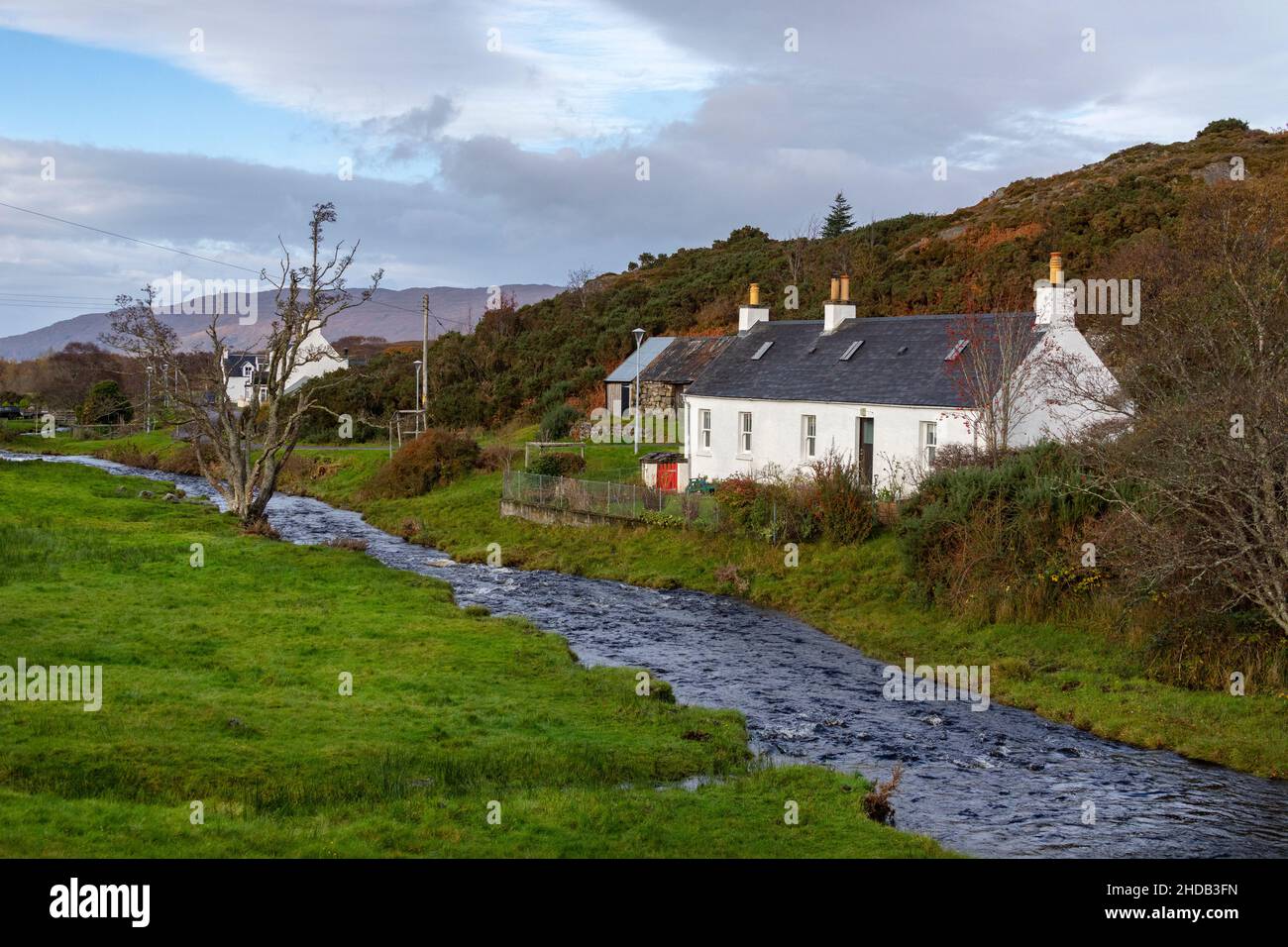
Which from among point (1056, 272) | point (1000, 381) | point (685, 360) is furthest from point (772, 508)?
point (685, 360)

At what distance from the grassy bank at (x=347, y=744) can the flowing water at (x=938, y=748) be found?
133cm

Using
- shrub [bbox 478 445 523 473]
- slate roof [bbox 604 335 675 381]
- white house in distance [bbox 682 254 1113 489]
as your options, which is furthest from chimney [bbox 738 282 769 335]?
shrub [bbox 478 445 523 473]

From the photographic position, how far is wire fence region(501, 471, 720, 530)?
38.9 m

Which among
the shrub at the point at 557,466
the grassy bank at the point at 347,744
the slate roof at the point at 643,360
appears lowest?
the grassy bank at the point at 347,744

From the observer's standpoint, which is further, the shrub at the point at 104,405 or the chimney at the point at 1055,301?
the shrub at the point at 104,405

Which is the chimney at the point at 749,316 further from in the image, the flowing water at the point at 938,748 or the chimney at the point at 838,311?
the flowing water at the point at 938,748

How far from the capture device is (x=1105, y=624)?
24.9 m

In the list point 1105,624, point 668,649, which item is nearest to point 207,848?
point 668,649

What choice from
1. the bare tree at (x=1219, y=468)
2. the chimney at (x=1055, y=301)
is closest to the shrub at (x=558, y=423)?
the chimney at (x=1055, y=301)

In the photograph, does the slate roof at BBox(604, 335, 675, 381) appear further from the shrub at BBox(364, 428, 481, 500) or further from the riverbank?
the riverbank

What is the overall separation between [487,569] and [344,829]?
1028 inches

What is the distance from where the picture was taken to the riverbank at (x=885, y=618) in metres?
20.3

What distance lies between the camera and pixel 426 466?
55312 millimetres
